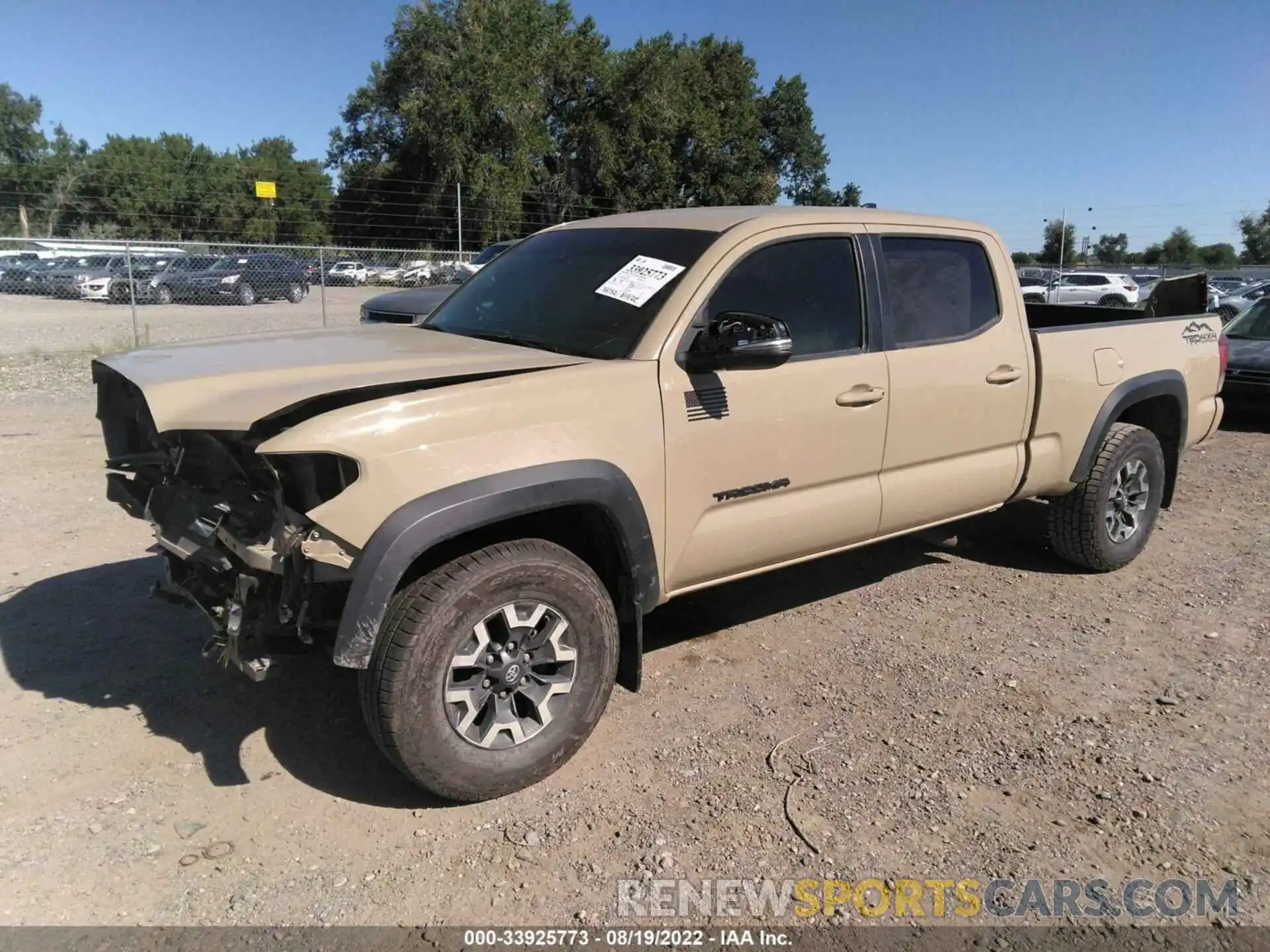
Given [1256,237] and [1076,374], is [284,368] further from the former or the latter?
[1256,237]

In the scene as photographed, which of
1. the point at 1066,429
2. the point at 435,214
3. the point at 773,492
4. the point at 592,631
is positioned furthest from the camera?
the point at 435,214

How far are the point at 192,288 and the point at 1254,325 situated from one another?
1926 centimetres

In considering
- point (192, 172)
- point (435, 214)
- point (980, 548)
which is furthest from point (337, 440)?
point (192, 172)

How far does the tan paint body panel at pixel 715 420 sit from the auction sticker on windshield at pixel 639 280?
105 mm

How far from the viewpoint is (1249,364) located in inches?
385

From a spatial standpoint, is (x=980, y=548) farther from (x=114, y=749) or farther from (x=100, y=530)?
(x=100, y=530)

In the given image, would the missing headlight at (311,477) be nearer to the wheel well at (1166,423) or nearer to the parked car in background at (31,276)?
the wheel well at (1166,423)

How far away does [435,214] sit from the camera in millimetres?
40938

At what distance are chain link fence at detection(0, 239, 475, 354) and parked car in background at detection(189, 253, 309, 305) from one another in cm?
2

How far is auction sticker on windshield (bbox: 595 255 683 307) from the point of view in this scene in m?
3.49

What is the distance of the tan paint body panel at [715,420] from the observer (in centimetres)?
274

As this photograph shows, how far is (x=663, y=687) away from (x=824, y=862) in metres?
1.20

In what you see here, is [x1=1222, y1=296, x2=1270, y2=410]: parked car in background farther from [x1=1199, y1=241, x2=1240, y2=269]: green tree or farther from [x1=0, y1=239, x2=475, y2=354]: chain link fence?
[x1=1199, y1=241, x2=1240, y2=269]: green tree

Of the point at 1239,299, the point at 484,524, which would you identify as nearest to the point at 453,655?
the point at 484,524
